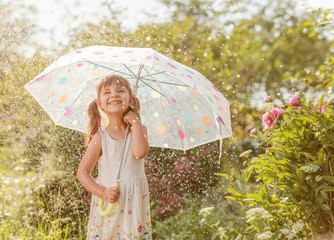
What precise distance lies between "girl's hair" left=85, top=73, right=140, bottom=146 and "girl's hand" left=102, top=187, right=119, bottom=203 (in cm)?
41

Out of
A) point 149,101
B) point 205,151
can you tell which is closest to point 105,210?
point 149,101

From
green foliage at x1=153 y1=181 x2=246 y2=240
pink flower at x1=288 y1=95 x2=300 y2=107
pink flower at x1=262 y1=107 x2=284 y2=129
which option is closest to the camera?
pink flower at x1=288 y1=95 x2=300 y2=107

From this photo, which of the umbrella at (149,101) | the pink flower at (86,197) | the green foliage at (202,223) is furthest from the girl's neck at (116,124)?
the pink flower at (86,197)

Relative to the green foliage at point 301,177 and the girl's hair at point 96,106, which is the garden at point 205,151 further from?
the girl's hair at point 96,106

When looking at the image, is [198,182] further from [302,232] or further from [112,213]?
[112,213]

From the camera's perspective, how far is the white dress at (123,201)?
7.07 ft

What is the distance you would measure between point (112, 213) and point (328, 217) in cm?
159

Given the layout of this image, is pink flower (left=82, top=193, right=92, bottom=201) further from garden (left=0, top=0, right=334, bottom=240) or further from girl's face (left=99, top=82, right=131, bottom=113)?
girl's face (left=99, top=82, right=131, bottom=113)

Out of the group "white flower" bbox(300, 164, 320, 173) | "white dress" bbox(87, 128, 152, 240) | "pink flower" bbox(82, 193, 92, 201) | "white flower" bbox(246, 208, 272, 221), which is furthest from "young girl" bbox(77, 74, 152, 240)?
"pink flower" bbox(82, 193, 92, 201)

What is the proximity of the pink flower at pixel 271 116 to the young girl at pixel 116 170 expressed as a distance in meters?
1.22

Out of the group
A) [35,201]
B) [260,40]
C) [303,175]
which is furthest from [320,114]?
[260,40]

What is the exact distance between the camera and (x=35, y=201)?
472cm

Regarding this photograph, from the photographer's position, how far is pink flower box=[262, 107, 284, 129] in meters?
3.11

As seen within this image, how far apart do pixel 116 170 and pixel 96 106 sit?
0.51 meters
